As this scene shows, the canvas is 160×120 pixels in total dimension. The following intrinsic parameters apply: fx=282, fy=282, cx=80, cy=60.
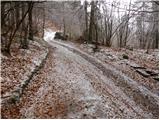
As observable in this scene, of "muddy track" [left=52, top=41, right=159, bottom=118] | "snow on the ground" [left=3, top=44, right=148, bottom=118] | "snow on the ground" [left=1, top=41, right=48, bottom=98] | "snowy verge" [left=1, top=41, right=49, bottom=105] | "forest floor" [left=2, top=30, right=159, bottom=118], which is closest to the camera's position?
"snow on the ground" [left=3, top=44, right=148, bottom=118]

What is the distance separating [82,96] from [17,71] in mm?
3830

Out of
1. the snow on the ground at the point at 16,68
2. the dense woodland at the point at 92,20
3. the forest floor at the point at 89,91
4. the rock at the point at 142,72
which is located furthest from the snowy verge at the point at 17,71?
the rock at the point at 142,72

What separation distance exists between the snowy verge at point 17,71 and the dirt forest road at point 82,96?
325 millimetres

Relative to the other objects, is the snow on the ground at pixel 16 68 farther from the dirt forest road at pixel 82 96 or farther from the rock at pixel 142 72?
the rock at pixel 142 72

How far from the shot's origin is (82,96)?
11.7 metres

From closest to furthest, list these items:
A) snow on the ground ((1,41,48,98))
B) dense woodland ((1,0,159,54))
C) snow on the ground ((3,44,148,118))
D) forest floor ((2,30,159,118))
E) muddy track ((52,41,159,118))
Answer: snow on the ground ((3,44,148,118))
forest floor ((2,30,159,118))
snow on the ground ((1,41,48,98))
muddy track ((52,41,159,118))
dense woodland ((1,0,159,54))

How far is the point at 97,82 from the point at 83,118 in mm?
4862

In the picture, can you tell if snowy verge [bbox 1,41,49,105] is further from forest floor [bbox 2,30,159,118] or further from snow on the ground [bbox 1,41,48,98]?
forest floor [bbox 2,30,159,118]

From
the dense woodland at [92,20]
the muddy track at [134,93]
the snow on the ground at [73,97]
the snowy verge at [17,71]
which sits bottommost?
the muddy track at [134,93]

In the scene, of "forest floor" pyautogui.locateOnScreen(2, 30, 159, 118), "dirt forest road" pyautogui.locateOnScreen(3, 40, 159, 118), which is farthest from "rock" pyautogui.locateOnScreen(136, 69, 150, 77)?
"dirt forest road" pyautogui.locateOnScreen(3, 40, 159, 118)

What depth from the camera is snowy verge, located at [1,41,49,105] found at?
426 inches

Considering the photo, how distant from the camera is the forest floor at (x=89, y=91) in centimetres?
1031

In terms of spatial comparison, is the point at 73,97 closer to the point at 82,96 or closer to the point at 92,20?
the point at 82,96

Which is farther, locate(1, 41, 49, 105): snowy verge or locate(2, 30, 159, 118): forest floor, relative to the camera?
locate(1, 41, 49, 105): snowy verge
